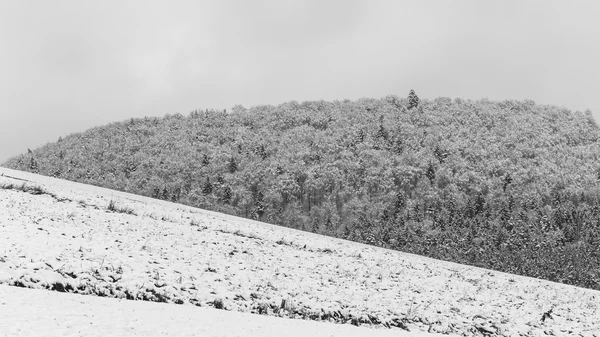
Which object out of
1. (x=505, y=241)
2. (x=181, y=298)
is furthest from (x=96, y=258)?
(x=505, y=241)

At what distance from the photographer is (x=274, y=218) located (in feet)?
595

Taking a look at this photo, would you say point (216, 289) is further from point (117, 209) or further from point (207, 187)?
point (207, 187)

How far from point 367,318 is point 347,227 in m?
141

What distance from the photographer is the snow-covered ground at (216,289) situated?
13766mm

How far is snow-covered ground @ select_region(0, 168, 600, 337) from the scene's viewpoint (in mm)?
13766

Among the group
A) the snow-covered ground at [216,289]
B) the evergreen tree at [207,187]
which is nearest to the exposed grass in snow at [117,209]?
the snow-covered ground at [216,289]

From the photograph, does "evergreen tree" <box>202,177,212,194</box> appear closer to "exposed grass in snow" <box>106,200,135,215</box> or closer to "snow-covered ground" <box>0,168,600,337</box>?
"exposed grass in snow" <box>106,200,135,215</box>

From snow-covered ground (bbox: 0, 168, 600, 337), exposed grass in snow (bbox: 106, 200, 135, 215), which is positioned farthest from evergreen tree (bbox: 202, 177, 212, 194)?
snow-covered ground (bbox: 0, 168, 600, 337)

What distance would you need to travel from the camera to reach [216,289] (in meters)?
17.8

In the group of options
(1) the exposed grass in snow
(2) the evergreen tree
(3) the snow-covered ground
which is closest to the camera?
(3) the snow-covered ground

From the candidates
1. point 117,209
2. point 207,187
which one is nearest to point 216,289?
point 117,209

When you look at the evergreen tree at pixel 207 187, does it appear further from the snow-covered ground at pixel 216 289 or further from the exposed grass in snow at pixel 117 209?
the snow-covered ground at pixel 216 289

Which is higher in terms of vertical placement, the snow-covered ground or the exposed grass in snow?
the exposed grass in snow

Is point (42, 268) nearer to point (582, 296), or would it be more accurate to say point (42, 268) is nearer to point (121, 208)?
point (121, 208)
